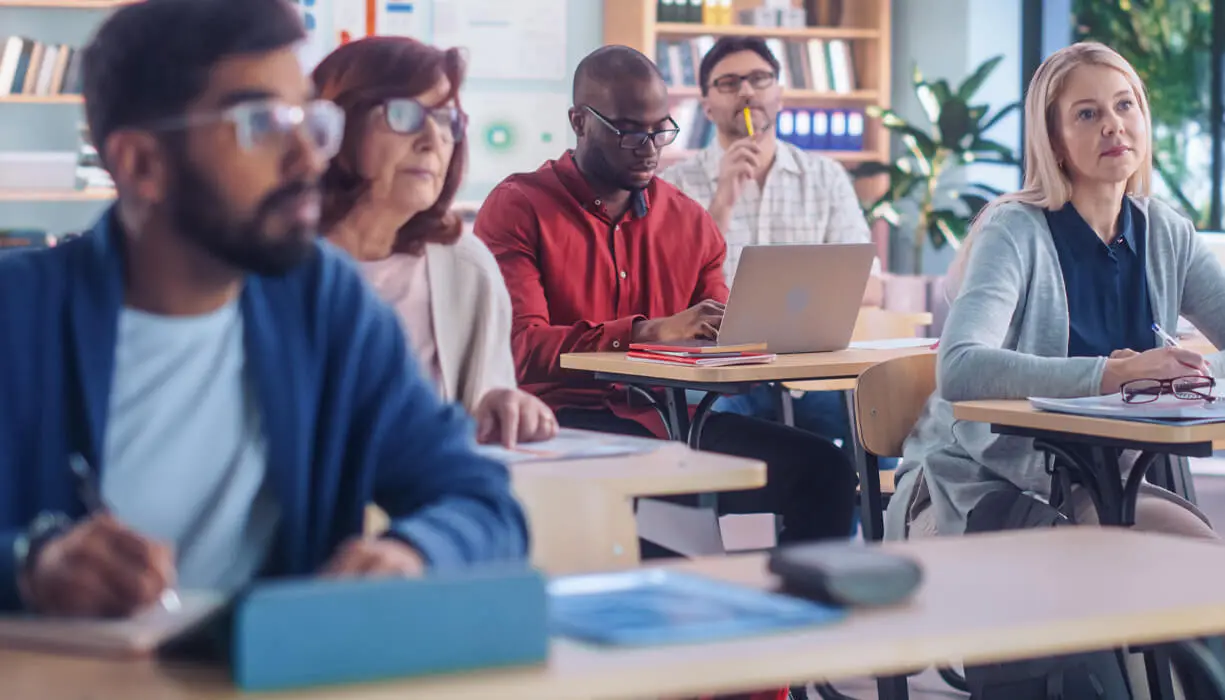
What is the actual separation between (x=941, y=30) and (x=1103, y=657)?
18.2ft

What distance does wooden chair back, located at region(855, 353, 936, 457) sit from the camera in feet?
9.14

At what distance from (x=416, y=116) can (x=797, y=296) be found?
1.37m

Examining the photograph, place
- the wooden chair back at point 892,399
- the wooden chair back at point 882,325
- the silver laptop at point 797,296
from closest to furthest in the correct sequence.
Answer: the wooden chair back at point 892,399
the silver laptop at point 797,296
the wooden chair back at point 882,325

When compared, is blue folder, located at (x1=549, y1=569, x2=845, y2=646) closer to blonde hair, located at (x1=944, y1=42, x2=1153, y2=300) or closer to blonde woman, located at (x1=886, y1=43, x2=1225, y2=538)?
blonde woman, located at (x1=886, y1=43, x2=1225, y2=538)

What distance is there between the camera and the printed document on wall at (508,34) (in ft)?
24.0

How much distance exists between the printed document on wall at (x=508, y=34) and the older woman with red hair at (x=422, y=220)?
16.9ft

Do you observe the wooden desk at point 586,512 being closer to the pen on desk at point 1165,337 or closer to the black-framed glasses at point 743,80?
the pen on desk at point 1165,337

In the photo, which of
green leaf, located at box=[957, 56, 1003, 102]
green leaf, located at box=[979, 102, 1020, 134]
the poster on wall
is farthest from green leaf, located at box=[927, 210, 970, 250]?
the poster on wall

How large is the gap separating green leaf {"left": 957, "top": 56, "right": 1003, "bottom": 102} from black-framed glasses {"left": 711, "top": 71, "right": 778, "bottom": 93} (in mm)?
2503

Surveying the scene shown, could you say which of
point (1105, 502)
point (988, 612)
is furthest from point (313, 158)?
point (1105, 502)

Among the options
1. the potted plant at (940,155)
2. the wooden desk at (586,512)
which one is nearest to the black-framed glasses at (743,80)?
the potted plant at (940,155)

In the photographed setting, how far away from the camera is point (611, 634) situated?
0.91 metres

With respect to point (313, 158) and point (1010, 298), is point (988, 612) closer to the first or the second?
point (313, 158)

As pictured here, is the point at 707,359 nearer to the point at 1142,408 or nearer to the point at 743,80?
the point at 1142,408
